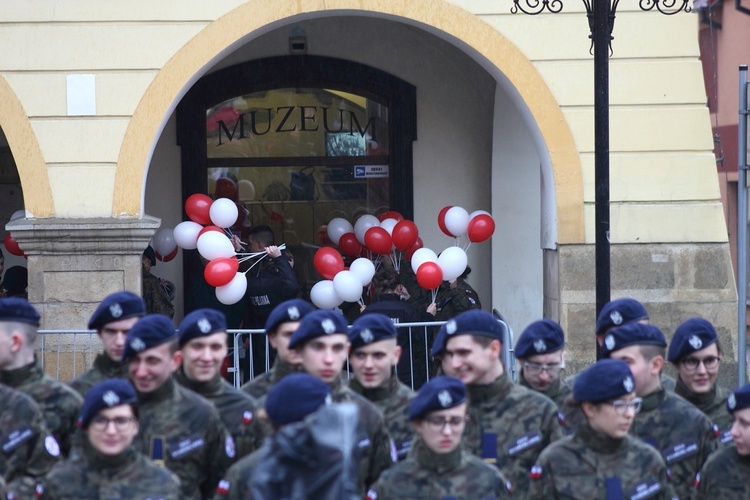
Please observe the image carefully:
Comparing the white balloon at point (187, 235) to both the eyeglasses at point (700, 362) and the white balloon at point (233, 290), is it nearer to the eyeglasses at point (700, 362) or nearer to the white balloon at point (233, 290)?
the white balloon at point (233, 290)

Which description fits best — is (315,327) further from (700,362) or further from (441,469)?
(700,362)

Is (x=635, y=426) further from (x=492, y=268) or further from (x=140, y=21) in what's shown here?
(x=492, y=268)

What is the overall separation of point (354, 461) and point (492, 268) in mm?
8733

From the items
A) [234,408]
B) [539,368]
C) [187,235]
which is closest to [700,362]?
[539,368]

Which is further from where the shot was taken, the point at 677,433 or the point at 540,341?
the point at 540,341

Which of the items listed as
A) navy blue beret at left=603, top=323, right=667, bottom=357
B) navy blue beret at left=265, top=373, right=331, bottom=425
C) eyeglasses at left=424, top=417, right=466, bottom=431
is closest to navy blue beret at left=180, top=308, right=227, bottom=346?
navy blue beret at left=265, top=373, right=331, bottom=425

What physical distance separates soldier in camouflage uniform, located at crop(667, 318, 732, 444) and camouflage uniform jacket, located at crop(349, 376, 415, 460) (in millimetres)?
1245

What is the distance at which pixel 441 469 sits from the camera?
14.6 ft

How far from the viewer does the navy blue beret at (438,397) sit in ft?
14.6

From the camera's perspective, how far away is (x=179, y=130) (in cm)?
1158

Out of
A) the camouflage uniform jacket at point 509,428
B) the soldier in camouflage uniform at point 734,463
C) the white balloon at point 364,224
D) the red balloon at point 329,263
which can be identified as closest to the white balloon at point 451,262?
the red balloon at point 329,263

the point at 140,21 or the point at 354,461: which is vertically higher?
the point at 140,21

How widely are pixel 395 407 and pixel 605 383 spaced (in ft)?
3.70

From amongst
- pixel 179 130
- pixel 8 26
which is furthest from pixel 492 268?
pixel 8 26
